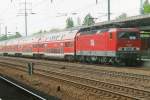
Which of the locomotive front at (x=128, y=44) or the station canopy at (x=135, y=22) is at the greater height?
the station canopy at (x=135, y=22)

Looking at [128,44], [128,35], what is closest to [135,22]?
[128,35]

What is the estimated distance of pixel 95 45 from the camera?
34562mm

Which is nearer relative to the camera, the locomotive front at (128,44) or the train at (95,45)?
the locomotive front at (128,44)

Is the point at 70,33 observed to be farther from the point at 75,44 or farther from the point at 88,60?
the point at 88,60

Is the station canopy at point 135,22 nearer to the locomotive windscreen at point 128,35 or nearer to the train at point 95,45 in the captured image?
the train at point 95,45

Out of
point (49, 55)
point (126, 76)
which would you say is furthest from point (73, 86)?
point (49, 55)

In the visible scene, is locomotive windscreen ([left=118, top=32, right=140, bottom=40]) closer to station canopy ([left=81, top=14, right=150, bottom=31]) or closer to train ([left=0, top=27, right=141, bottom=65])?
train ([left=0, top=27, right=141, bottom=65])

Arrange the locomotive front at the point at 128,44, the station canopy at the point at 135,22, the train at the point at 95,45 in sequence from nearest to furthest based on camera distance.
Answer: the station canopy at the point at 135,22 < the locomotive front at the point at 128,44 < the train at the point at 95,45

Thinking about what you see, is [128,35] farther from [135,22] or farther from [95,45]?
[95,45]

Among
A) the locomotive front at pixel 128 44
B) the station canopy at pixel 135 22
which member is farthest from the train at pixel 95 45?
the station canopy at pixel 135 22

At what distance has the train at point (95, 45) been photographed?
3147 cm

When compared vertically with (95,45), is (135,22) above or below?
above

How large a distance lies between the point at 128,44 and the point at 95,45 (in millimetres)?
3599

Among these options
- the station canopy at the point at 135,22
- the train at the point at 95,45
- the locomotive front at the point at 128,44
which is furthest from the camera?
the train at the point at 95,45
